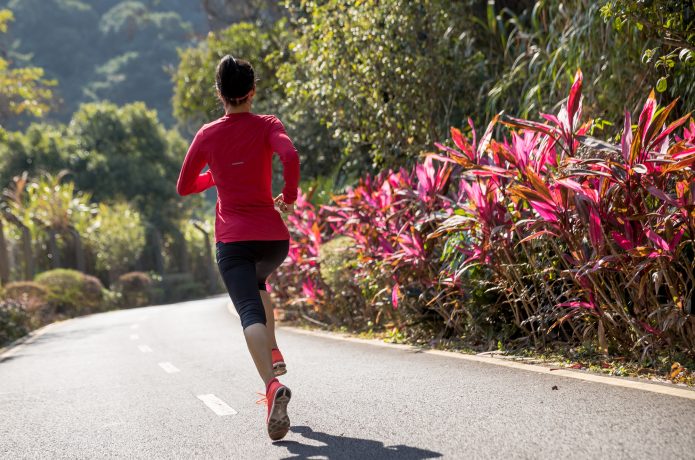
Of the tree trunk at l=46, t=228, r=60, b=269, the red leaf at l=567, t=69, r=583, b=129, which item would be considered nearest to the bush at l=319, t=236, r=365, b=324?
the red leaf at l=567, t=69, r=583, b=129

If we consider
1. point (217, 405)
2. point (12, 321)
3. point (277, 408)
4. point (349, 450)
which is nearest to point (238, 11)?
point (12, 321)

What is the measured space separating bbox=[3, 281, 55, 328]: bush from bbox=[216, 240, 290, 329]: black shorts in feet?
52.3

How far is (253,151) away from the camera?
16.4ft

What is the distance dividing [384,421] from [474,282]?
2.99m

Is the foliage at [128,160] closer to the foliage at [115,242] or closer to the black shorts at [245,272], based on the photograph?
the foliage at [115,242]

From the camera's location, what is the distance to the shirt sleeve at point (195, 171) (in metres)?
5.10

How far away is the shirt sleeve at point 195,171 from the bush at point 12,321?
438 inches

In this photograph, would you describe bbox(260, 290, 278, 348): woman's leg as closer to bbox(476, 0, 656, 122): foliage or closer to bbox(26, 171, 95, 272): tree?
bbox(476, 0, 656, 122): foliage

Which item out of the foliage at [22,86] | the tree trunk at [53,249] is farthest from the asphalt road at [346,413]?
the tree trunk at [53,249]

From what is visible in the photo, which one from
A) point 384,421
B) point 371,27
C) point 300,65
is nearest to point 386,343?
point 384,421

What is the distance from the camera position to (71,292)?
26328mm

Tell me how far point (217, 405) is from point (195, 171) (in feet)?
6.12

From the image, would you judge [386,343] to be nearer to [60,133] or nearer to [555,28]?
[555,28]

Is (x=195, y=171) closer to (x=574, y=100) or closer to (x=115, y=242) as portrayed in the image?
(x=574, y=100)
